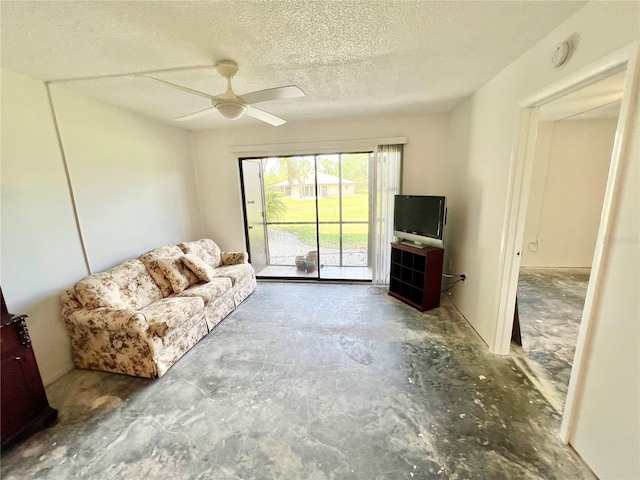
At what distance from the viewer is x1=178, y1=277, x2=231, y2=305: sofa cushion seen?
2.82 m

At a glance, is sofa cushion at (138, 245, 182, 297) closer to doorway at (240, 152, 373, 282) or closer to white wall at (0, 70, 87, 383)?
white wall at (0, 70, 87, 383)

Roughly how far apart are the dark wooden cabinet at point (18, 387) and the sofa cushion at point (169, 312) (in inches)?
27.1

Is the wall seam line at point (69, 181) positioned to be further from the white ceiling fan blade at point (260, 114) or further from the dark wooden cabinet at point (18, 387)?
the white ceiling fan blade at point (260, 114)

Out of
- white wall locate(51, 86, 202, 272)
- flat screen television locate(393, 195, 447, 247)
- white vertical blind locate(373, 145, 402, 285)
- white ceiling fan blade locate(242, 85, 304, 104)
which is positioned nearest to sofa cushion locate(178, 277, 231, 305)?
white wall locate(51, 86, 202, 272)

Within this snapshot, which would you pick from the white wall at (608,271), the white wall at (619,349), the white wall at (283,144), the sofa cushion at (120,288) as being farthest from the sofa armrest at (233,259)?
the white wall at (619,349)

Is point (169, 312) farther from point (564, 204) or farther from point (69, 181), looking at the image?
point (564, 204)

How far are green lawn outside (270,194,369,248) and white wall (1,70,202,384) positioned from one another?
2158mm

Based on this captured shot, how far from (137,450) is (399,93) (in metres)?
3.61

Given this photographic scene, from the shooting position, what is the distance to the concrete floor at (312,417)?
4.87ft

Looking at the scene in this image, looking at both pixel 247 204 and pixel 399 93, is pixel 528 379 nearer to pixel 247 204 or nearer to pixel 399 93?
pixel 399 93

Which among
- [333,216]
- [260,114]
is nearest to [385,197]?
[333,216]

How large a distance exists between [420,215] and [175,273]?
9.80ft

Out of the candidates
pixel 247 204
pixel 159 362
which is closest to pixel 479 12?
pixel 159 362

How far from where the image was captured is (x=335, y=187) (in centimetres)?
454
